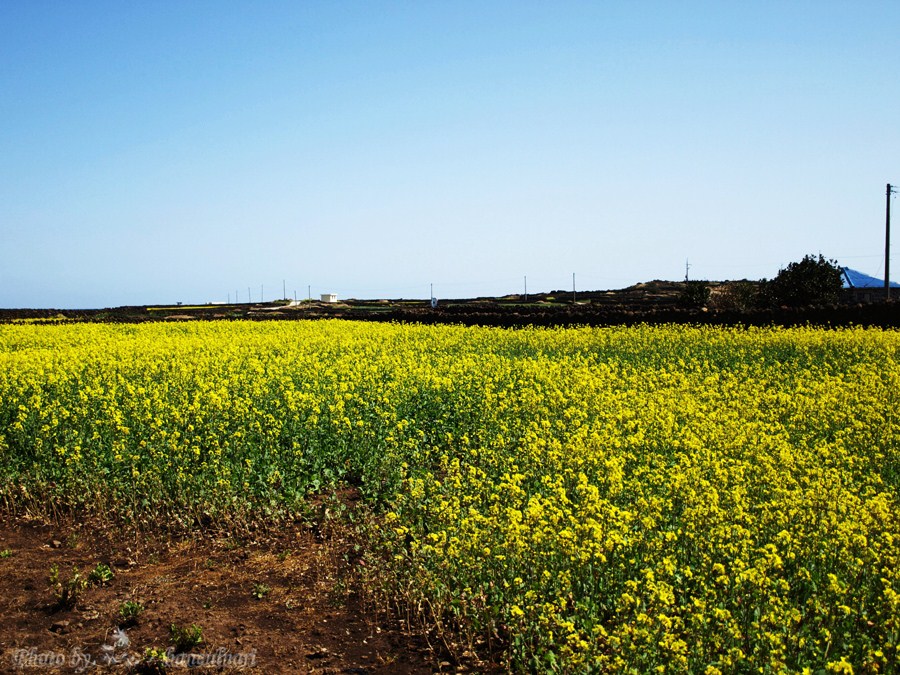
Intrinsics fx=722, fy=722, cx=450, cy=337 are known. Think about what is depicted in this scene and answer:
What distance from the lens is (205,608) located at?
6.48 m

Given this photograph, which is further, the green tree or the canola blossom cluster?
the green tree

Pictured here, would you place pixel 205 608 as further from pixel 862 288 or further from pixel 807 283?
pixel 862 288

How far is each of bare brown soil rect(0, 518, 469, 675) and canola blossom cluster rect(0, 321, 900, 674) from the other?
412mm

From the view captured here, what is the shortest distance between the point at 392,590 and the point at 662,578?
2.36 m

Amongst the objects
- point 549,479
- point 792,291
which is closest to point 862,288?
point 792,291

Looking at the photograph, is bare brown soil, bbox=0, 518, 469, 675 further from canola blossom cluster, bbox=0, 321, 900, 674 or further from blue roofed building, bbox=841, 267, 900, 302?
blue roofed building, bbox=841, 267, 900, 302

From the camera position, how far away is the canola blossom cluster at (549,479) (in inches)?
198

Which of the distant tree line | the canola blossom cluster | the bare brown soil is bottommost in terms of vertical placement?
the bare brown soil

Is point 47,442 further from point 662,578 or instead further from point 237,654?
point 662,578

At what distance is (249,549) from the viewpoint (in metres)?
7.85

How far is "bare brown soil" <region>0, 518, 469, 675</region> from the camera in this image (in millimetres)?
5656

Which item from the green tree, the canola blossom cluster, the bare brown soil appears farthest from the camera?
the green tree

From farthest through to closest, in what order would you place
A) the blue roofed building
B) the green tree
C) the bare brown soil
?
1. the blue roofed building
2. the green tree
3. the bare brown soil

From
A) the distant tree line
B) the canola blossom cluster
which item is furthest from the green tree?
the canola blossom cluster
